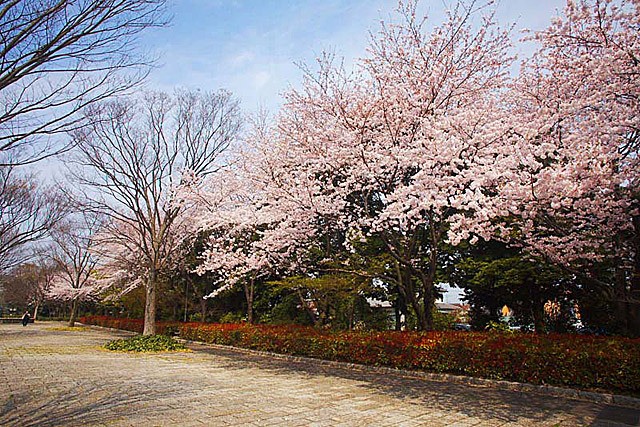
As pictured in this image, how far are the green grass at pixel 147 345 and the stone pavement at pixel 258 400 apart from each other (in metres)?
3.82

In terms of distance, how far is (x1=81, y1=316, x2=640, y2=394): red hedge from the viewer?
21.0 feet

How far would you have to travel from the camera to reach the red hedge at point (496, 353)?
6395 mm

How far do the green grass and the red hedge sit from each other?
4.10 m

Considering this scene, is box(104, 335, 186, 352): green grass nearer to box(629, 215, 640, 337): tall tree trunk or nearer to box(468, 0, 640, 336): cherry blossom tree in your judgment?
box(468, 0, 640, 336): cherry blossom tree

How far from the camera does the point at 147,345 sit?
43.8 feet

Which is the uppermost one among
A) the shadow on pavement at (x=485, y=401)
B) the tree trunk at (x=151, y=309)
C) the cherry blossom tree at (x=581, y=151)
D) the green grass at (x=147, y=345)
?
the cherry blossom tree at (x=581, y=151)

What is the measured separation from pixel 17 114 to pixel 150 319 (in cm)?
1251

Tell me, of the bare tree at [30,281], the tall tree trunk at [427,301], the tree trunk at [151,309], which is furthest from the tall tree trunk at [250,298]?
the bare tree at [30,281]

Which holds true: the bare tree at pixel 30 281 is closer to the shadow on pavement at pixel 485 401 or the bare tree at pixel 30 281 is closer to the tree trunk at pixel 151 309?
the tree trunk at pixel 151 309

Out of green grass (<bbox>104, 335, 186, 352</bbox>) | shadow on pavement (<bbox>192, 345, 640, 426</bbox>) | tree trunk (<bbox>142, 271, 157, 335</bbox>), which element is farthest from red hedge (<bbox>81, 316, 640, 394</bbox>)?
tree trunk (<bbox>142, 271, 157, 335</bbox>)

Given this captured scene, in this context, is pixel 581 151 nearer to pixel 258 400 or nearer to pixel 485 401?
pixel 485 401

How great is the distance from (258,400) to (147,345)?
28.5 ft

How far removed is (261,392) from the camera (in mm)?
6750

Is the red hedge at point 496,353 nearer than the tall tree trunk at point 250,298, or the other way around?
the red hedge at point 496,353
